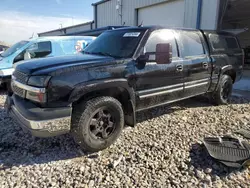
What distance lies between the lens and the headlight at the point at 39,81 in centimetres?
269

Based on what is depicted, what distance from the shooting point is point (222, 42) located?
5.42 meters

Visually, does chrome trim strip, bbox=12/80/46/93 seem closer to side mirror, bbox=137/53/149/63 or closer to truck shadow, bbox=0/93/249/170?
truck shadow, bbox=0/93/249/170

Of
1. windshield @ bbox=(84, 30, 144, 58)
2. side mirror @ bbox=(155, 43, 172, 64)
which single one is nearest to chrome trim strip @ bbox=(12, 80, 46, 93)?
windshield @ bbox=(84, 30, 144, 58)

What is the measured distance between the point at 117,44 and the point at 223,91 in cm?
338

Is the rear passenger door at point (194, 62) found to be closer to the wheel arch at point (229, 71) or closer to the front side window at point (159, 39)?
the front side window at point (159, 39)

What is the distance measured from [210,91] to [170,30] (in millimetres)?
1993

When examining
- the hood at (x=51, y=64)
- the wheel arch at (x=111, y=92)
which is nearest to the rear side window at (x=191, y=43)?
the wheel arch at (x=111, y=92)

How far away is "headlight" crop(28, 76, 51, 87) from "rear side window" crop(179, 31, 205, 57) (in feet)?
8.91

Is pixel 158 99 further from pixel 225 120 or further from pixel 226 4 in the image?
pixel 226 4

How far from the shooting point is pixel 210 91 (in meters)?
5.17

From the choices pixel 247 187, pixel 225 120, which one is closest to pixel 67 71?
pixel 247 187

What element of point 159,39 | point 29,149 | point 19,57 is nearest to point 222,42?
point 159,39

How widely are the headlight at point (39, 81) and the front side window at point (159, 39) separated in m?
1.69

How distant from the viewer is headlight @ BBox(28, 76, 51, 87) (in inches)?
106
